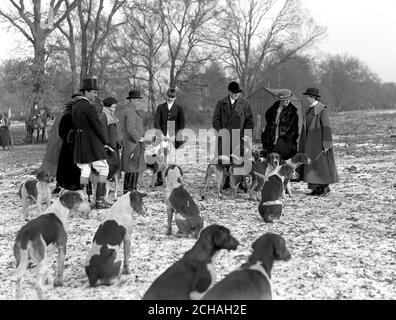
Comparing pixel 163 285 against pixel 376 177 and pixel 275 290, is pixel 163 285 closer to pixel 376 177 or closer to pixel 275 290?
pixel 275 290

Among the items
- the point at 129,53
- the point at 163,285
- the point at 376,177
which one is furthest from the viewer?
the point at 129,53

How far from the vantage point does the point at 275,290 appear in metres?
4.63

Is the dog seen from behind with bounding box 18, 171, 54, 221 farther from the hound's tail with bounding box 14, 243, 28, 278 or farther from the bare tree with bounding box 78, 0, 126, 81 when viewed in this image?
the bare tree with bounding box 78, 0, 126, 81

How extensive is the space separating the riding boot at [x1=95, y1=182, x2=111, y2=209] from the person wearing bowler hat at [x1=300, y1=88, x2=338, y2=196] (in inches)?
172

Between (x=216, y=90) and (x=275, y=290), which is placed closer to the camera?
(x=275, y=290)

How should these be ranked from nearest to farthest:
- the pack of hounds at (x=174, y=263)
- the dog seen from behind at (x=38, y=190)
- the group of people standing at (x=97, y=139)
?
the pack of hounds at (x=174, y=263) < the group of people standing at (x=97, y=139) < the dog seen from behind at (x=38, y=190)

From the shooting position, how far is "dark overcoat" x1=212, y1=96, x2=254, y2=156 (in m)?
9.57

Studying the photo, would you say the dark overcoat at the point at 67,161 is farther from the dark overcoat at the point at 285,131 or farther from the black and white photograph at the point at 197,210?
the dark overcoat at the point at 285,131

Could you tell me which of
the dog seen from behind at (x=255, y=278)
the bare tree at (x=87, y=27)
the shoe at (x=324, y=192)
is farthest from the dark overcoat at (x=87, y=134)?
the bare tree at (x=87, y=27)

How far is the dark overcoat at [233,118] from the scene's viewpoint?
9.57 m
